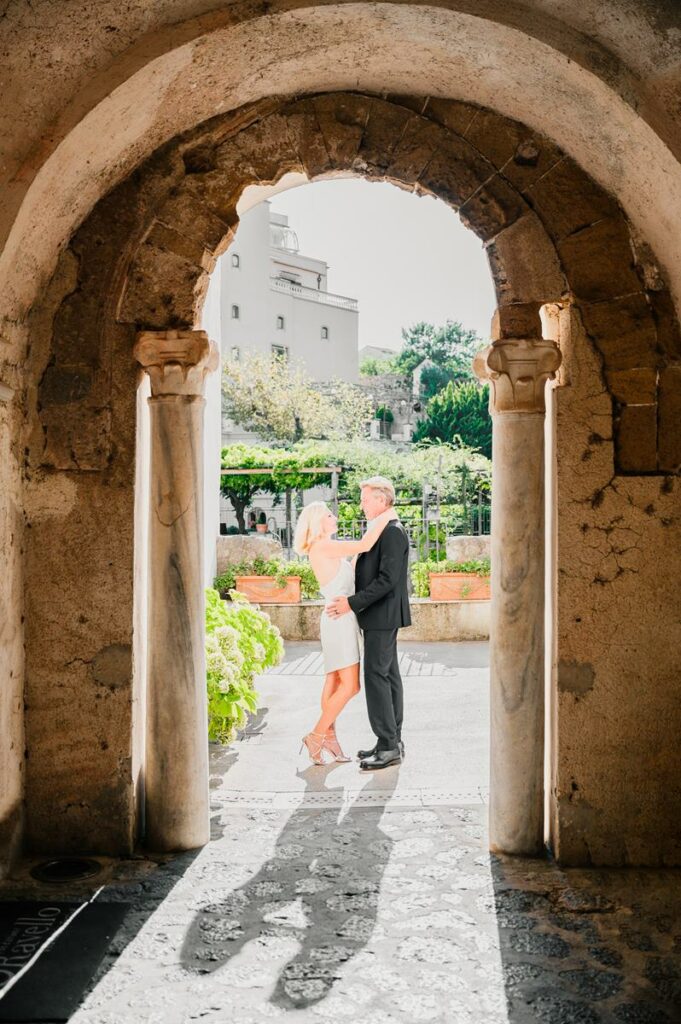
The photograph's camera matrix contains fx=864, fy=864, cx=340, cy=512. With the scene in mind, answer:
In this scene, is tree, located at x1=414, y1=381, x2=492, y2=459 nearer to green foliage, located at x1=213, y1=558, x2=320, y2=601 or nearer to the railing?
the railing

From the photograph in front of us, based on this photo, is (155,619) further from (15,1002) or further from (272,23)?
(272,23)

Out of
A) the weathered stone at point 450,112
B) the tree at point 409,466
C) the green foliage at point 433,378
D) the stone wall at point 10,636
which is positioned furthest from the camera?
the green foliage at point 433,378

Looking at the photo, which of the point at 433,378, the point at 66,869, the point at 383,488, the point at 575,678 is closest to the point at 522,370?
the point at 575,678

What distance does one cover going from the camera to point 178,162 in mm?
4094

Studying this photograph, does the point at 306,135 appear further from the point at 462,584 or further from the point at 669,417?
the point at 462,584

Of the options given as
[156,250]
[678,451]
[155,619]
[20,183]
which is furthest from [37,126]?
[678,451]

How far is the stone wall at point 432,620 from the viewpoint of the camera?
10391 mm

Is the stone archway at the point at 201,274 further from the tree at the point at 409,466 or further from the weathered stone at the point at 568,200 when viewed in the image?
the tree at the point at 409,466

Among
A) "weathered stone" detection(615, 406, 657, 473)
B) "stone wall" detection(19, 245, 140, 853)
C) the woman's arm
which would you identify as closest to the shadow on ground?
"stone wall" detection(19, 245, 140, 853)

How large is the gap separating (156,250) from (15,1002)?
3137mm

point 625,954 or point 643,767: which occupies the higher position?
point 643,767

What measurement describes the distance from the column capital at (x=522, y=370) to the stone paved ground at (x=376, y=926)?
2.16m

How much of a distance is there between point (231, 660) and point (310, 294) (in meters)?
33.2

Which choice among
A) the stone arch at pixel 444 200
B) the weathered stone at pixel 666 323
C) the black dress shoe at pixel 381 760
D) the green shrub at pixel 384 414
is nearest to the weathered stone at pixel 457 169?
the stone arch at pixel 444 200
